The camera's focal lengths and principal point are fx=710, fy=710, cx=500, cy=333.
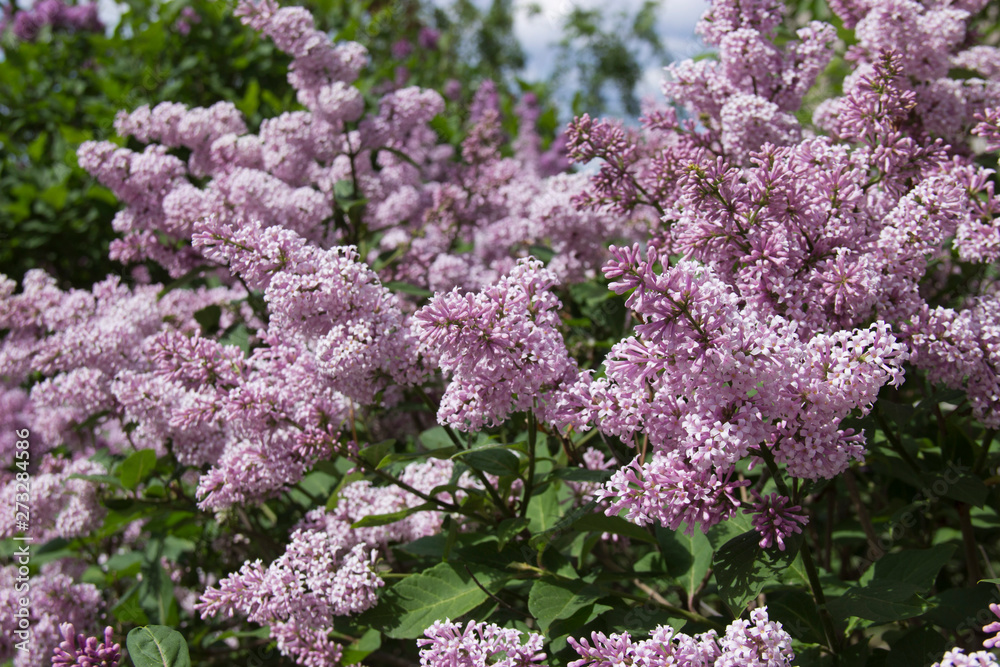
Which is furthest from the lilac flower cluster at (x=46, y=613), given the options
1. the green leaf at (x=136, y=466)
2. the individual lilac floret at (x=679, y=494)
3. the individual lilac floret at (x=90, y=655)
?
the individual lilac floret at (x=679, y=494)

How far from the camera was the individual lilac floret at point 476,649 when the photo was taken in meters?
1.76

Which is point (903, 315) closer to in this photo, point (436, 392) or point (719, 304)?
point (719, 304)

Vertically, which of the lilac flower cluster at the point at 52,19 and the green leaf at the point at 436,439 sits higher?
the lilac flower cluster at the point at 52,19

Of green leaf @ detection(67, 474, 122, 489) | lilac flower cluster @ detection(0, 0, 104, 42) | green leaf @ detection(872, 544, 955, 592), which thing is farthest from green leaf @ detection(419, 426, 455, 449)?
lilac flower cluster @ detection(0, 0, 104, 42)

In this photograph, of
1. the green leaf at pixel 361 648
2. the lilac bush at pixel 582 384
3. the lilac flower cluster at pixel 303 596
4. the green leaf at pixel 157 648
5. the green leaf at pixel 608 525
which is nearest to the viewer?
the lilac bush at pixel 582 384

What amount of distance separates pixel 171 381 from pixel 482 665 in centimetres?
157

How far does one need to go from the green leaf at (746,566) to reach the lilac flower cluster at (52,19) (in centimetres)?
905

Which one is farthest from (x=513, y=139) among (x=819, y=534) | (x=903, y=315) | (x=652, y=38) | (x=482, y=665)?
(x=652, y=38)

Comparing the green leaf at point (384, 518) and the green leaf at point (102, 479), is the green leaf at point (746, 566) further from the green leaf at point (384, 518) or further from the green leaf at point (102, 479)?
the green leaf at point (102, 479)

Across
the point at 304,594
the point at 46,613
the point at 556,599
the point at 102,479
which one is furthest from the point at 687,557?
the point at 46,613

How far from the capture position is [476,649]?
70.7 inches

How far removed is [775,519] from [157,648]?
5.63ft

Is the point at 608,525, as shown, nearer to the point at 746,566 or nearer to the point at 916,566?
the point at 746,566

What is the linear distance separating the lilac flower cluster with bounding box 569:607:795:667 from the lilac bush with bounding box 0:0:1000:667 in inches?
0.4
